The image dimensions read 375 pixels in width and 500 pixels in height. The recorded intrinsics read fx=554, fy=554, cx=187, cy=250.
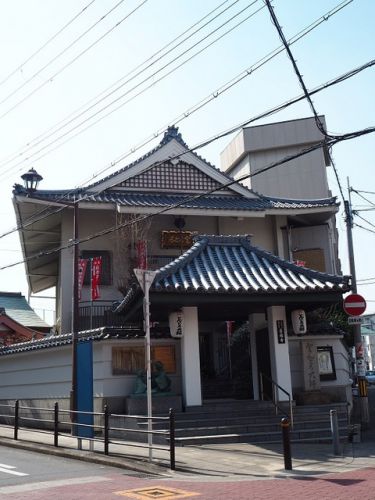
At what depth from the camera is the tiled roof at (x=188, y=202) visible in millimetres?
23531

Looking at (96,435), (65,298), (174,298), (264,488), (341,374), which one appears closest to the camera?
(264,488)

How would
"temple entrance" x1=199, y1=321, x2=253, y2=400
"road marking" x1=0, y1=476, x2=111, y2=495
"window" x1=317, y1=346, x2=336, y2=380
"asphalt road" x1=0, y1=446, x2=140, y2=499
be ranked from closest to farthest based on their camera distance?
"road marking" x1=0, y1=476, x2=111, y2=495 < "asphalt road" x1=0, y1=446, x2=140, y2=499 < "window" x1=317, y1=346, x2=336, y2=380 < "temple entrance" x1=199, y1=321, x2=253, y2=400

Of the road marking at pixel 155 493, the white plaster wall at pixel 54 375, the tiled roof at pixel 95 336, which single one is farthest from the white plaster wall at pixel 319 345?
the road marking at pixel 155 493

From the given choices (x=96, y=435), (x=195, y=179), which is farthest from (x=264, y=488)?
(x=195, y=179)

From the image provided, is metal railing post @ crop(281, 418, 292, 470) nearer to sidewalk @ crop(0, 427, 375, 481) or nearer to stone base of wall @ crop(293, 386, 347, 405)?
sidewalk @ crop(0, 427, 375, 481)

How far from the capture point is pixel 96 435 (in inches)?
623

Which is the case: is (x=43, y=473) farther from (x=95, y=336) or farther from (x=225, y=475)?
(x=95, y=336)

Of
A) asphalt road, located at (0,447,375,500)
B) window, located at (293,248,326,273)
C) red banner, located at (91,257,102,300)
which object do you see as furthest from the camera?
window, located at (293,248,326,273)

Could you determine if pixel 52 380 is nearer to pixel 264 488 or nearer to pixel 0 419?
pixel 0 419

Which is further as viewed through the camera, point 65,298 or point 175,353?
point 65,298

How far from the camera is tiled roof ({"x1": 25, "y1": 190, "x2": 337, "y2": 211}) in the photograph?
23.5m

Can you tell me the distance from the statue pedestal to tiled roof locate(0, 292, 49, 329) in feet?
69.6

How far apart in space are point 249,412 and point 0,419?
460 inches

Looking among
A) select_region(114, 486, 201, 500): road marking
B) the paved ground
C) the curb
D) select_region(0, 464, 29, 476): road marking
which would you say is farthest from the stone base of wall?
select_region(0, 464, 29, 476): road marking
